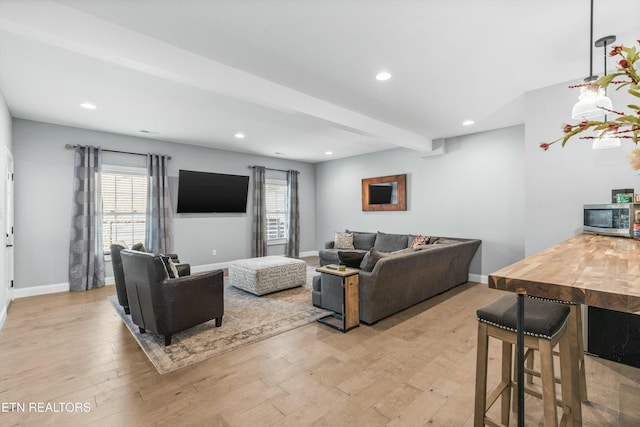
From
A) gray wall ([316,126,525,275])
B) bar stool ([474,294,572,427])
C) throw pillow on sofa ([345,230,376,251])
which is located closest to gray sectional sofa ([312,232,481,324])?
gray wall ([316,126,525,275])

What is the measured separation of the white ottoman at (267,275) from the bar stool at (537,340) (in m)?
3.30

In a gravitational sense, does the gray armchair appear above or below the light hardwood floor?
above

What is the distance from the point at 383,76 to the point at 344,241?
4293mm

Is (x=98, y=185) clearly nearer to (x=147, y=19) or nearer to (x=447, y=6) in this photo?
(x=147, y=19)

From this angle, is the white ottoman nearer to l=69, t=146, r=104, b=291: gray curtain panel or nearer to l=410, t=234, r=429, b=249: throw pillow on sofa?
l=410, t=234, r=429, b=249: throw pillow on sofa

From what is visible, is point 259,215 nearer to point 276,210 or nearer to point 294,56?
point 276,210

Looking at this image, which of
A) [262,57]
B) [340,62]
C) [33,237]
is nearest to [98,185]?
[33,237]

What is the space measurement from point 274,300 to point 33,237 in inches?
155

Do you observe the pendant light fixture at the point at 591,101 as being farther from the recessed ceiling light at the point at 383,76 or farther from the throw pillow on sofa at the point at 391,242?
the throw pillow on sofa at the point at 391,242

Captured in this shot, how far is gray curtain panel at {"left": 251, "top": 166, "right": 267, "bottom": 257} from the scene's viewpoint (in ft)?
23.3

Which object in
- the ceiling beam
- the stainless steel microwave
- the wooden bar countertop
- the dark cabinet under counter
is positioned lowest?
the dark cabinet under counter

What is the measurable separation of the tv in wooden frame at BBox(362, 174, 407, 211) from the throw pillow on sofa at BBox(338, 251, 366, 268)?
332cm

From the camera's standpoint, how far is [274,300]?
4.19 metres

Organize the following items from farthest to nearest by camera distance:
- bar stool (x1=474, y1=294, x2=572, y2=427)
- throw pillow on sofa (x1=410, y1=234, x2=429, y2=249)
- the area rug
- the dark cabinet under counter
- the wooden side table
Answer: throw pillow on sofa (x1=410, y1=234, x2=429, y2=249) → the wooden side table → the area rug → the dark cabinet under counter → bar stool (x1=474, y1=294, x2=572, y2=427)
